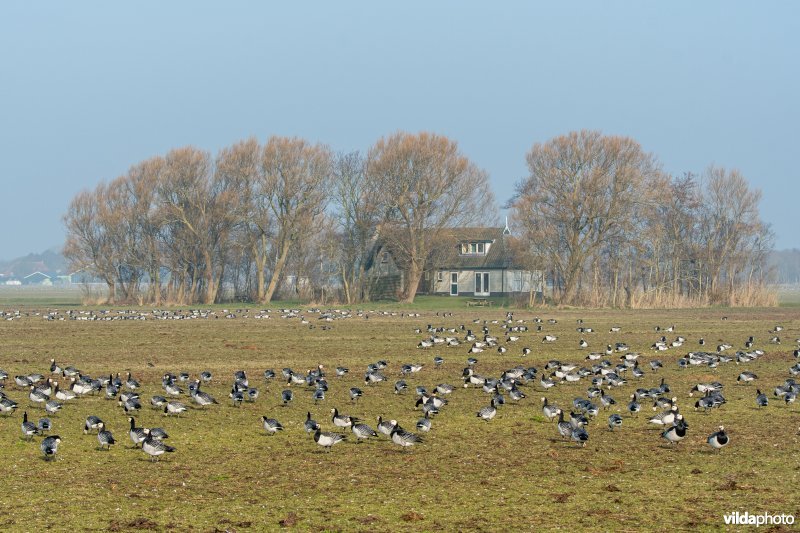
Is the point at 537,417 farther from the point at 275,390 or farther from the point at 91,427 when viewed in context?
the point at 91,427

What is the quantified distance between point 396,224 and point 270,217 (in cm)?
1184

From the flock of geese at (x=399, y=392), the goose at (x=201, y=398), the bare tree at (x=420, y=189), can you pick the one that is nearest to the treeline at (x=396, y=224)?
the bare tree at (x=420, y=189)

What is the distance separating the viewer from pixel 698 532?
1252 centimetres

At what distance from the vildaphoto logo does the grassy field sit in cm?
24

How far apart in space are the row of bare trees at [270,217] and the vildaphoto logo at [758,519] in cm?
7608

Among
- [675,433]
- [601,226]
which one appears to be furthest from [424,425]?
[601,226]

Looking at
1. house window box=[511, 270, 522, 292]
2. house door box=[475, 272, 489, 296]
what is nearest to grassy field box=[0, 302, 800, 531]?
house window box=[511, 270, 522, 292]

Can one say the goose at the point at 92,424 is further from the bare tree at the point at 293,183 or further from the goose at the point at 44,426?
the bare tree at the point at 293,183

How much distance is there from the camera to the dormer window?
10594 centimetres

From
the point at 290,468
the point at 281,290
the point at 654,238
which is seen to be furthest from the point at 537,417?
the point at 281,290

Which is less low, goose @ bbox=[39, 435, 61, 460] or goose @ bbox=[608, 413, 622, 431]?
goose @ bbox=[608, 413, 622, 431]

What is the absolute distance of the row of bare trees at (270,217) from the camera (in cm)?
8981

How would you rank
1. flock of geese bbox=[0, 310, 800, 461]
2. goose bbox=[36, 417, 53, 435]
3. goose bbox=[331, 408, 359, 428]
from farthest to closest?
goose bbox=[331, 408, 359, 428] → goose bbox=[36, 417, 53, 435] → flock of geese bbox=[0, 310, 800, 461]

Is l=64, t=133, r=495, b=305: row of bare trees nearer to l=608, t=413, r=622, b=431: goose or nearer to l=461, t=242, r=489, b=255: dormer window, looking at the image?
l=461, t=242, r=489, b=255: dormer window
